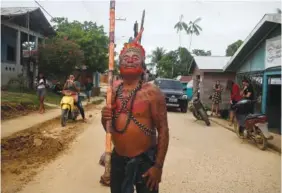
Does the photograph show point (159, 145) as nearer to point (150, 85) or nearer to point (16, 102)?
point (150, 85)

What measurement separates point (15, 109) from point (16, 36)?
32.6 feet

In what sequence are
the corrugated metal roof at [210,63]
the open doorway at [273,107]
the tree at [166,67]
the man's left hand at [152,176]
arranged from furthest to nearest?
the tree at [166,67] < the corrugated metal roof at [210,63] < the open doorway at [273,107] < the man's left hand at [152,176]

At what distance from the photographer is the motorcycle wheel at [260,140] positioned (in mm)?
7906

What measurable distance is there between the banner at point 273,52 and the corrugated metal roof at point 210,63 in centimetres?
949

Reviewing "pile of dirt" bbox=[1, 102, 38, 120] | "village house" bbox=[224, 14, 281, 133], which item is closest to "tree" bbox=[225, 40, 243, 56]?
"village house" bbox=[224, 14, 281, 133]

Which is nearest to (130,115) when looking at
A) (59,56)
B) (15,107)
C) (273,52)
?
(273,52)

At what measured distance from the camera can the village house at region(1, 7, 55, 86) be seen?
1836 centimetres

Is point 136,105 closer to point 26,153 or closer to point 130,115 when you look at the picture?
point 130,115

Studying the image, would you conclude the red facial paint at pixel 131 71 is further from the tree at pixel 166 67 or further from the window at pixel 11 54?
the tree at pixel 166 67

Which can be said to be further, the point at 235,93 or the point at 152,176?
the point at 235,93

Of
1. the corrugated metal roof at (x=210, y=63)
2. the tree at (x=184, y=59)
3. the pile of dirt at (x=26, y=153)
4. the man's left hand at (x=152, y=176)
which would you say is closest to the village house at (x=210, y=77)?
the corrugated metal roof at (x=210, y=63)

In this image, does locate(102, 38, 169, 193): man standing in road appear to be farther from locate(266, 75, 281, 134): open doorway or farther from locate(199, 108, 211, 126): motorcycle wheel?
locate(266, 75, 281, 134): open doorway

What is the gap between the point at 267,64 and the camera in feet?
37.9

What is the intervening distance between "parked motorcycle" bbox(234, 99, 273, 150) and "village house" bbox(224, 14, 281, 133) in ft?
7.17
